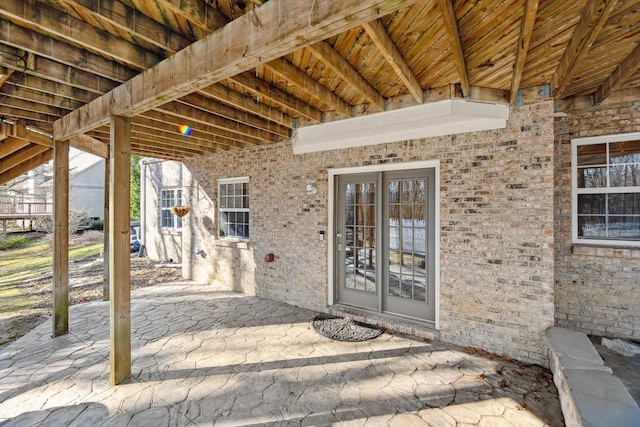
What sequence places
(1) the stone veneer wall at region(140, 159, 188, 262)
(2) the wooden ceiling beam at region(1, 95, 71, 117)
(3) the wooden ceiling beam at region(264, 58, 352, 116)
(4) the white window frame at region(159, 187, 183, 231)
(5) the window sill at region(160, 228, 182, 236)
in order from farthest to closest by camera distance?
(5) the window sill at region(160, 228, 182, 236), (1) the stone veneer wall at region(140, 159, 188, 262), (4) the white window frame at region(159, 187, 183, 231), (2) the wooden ceiling beam at region(1, 95, 71, 117), (3) the wooden ceiling beam at region(264, 58, 352, 116)

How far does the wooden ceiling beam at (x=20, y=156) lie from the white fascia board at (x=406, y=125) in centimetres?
456

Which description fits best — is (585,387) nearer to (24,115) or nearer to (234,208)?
(234,208)

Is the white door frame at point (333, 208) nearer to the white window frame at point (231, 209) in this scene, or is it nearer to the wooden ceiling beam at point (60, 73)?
the white window frame at point (231, 209)

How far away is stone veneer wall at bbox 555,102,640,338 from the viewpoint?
3621 millimetres

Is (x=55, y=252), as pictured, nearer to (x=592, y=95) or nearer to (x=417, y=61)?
(x=417, y=61)

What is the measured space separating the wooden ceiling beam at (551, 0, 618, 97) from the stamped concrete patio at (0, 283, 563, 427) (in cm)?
312

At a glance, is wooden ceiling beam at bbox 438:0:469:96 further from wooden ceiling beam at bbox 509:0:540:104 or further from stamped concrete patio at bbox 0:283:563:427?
stamped concrete patio at bbox 0:283:563:427

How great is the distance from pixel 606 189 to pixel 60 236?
7.58 meters

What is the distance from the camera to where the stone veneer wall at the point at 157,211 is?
8849mm

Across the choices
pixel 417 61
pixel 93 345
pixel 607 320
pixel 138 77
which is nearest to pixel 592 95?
pixel 417 61

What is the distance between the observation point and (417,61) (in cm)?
293

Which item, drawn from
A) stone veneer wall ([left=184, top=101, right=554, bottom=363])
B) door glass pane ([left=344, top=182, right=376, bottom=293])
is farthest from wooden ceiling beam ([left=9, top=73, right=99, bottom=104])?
door glass pane ([left=344, top=182, right=376, bottom=293])

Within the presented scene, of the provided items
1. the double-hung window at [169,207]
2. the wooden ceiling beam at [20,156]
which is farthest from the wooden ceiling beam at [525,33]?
the double-hung window at [169,207]

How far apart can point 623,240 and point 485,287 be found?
193 cm
